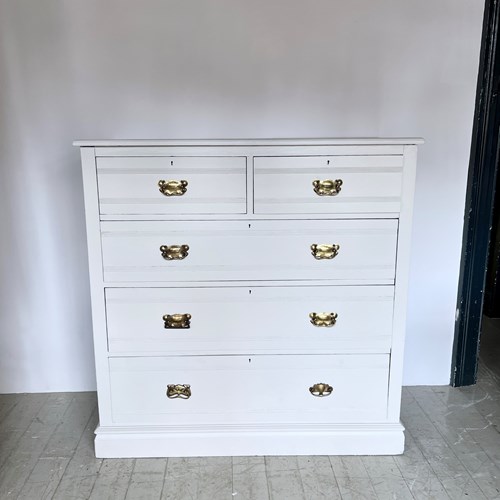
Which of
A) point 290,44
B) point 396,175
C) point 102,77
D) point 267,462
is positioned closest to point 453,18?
point 290,44

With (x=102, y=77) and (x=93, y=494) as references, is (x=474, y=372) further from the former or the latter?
(x=102, y=77)

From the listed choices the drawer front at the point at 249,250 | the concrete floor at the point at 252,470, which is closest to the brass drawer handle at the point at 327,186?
the drawer front at the point at 249,250

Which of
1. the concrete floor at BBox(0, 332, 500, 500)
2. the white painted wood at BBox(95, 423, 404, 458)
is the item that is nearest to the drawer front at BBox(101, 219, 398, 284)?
the white painted wood at BBox(95, 423, 404, 458)

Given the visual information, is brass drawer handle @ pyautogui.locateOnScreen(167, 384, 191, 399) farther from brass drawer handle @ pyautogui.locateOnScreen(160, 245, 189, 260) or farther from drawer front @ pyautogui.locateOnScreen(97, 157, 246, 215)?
drawer front @ pyautogui.locateOnScreen(97, 157, 246, 215)

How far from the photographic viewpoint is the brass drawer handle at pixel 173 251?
195 cm

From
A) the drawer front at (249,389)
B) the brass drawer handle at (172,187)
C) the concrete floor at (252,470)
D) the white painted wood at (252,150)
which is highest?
the white painted wood at (252,150)

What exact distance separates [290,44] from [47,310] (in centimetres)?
157

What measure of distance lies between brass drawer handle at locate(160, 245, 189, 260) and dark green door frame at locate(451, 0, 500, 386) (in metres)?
1.32

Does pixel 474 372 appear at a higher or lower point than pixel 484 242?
lower

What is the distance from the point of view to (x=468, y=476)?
2008 mm

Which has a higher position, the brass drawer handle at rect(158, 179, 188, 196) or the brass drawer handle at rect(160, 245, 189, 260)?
the brass drawer handle at rect(158, 179, 188, 196)

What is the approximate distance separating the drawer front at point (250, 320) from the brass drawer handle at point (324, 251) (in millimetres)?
120

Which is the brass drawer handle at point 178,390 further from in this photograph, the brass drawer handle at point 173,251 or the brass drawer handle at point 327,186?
the brass drawer handle at point 327,186

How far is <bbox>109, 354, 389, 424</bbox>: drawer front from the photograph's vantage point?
6.74ft
